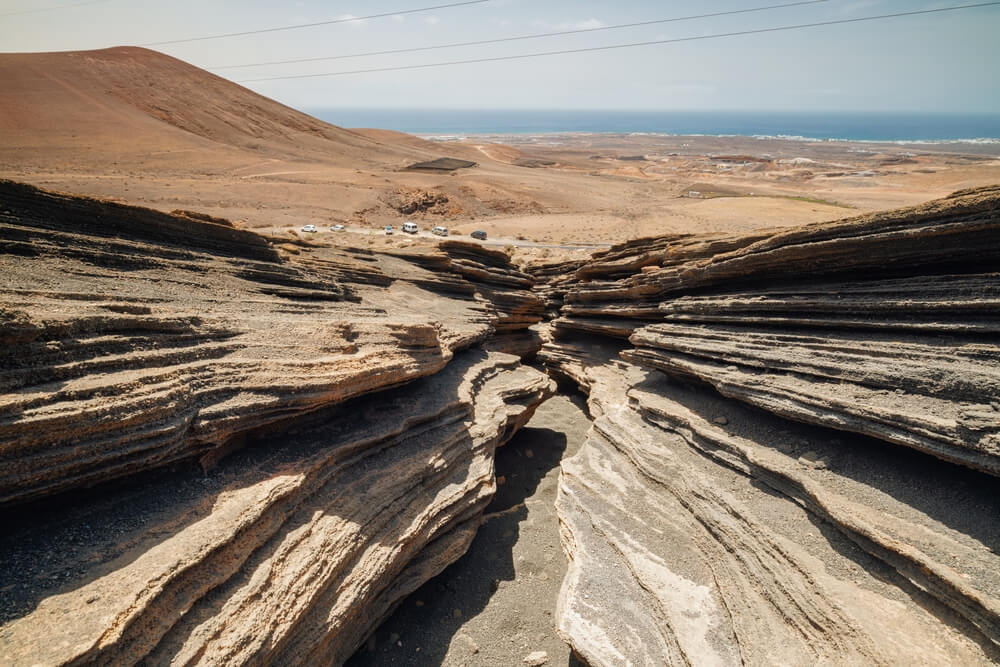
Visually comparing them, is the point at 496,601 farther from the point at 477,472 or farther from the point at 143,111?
the point at 143,111

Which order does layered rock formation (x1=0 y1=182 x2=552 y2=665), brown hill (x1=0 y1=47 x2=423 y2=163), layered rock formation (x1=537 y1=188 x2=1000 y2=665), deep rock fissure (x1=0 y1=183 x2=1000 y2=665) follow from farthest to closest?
brown hill (x1=0 y1=47 x2=423 y2=163) → layered rock formation (x1=537 y1=188 x2=1000 y2=665) → deep rock fissure (x1=0 y1=183 x2=1000 y2=665) → layered rock formation (x1=0 y1=182 x2=552 y2=665)

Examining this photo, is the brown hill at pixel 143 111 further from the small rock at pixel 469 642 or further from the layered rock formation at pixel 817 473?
the layered rock formation at pixel 817 473

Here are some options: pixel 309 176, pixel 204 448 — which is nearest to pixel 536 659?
pixel 204 448

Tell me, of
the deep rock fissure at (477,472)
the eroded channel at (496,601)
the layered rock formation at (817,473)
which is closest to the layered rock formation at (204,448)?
the deep rock fissure at (477,472)

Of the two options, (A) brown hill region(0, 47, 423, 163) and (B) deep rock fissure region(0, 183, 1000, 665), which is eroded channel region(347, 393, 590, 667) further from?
(A) brown hill region(0, 47, 423, 163)

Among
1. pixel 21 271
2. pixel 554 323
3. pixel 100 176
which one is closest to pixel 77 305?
pixel 21 271

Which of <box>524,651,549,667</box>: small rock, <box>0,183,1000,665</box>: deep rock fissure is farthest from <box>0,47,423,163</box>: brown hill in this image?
<box>524,651,549,667</box>: small rock

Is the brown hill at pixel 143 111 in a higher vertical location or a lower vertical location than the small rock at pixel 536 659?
higher
